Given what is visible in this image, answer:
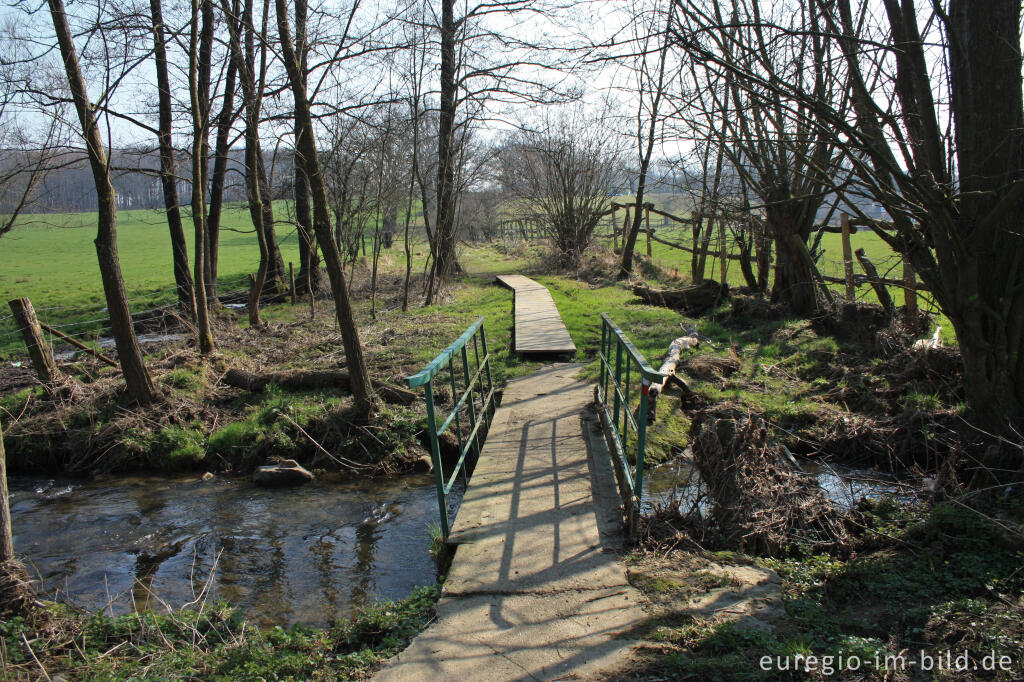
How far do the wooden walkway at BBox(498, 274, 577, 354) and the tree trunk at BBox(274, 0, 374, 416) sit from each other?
2.74 metres

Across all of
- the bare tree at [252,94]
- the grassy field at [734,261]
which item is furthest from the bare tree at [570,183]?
the bare tree at [252,94]

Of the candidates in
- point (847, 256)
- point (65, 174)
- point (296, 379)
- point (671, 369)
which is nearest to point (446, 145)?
point (65, 174)

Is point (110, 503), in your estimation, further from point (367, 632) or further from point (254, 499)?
point (367, 632)

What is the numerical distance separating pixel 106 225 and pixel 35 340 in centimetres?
210

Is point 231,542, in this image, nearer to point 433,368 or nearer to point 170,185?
point 433,368

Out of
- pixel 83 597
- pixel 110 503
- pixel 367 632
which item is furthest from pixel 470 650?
pixel 110 503

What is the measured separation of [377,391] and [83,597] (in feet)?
12.9

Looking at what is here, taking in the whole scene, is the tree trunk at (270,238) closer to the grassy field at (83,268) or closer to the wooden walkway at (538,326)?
the grassy field at (83,268)

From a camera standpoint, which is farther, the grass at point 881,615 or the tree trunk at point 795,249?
the tree trunk at point 795,249

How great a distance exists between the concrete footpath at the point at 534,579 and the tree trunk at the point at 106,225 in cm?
520

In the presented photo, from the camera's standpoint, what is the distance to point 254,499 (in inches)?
247

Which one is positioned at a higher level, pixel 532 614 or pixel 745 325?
pixel 745 325

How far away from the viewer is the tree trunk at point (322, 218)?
22.0 ft

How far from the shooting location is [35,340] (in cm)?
829
